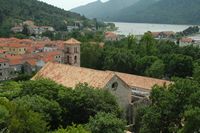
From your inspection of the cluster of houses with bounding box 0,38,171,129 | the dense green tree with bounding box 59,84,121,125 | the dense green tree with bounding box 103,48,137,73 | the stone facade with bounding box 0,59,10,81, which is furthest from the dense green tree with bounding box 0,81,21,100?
the stone facade with bounding box 0,59,10,81

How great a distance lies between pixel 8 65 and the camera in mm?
61562

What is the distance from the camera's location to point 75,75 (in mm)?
33812

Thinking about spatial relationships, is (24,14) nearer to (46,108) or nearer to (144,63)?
(144,63)

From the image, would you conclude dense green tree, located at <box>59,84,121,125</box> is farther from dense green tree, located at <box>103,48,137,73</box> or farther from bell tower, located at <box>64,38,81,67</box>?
dense green tree, located at <box>103,48,137,73</box>

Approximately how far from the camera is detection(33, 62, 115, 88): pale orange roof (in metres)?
32.2

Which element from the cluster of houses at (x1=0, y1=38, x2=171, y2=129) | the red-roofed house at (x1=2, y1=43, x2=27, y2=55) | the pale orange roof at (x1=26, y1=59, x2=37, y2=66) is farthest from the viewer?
the red-roofed house at (x1=2, y1=43, x2=27, y2=55)

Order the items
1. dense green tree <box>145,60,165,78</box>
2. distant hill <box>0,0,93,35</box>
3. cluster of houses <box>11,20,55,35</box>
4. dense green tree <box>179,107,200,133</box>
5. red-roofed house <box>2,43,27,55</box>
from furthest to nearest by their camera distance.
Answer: distant hill <box>0,0,93,35</box>, cluster of houses <box>11,20,55,35</box>, red-roofed house <box>2,43,27,55</box>, dense green tree <box>145,60,165,78</box>, dense green tree <box>179,107,200,133</box>

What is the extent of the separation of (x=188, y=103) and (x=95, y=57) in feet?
107

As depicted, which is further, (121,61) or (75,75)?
(121,61)

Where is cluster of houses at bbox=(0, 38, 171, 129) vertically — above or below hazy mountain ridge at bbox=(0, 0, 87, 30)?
below

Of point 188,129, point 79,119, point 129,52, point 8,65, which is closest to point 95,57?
point 129,52

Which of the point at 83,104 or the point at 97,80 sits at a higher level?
the point at 97,80

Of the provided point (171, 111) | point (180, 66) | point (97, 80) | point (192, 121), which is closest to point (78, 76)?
point (97, 80)

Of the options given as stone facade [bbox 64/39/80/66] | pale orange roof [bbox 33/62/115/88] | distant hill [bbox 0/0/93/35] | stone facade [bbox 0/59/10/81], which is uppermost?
distant hill [bbox 0/0/93/35]
